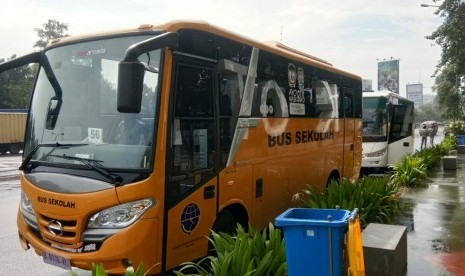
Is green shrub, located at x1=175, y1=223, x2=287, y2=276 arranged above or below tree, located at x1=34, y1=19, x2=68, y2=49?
below

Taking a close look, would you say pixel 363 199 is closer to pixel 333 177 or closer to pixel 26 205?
pixel 333 177

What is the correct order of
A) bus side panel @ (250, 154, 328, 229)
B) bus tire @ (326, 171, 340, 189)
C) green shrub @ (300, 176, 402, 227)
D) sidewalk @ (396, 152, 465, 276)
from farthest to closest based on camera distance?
1. bus tire @ (326, 171, 340, 189)
2. green shrub @ (300, 176, 402, 227)
3. bus side panel @ (250, 154, 328, 229)
4. sidewalk @ (396, 152, 465, 276)

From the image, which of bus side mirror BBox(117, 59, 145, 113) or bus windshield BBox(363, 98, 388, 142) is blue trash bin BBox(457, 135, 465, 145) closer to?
bus windshield BBox(363, 98, 388, 142)

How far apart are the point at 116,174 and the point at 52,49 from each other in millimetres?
1991

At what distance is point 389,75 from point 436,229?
178 feet

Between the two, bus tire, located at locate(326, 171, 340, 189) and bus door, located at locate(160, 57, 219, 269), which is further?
bus tire, located at locate(326, 171, 340, 189)

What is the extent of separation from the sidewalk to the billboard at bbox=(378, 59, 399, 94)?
46805mm

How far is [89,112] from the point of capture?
179 inches

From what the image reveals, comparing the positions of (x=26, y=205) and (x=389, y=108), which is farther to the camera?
(x=389, y=108)

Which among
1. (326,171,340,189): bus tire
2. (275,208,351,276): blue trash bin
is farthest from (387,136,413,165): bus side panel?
(275,208,351,276): blue trash bin

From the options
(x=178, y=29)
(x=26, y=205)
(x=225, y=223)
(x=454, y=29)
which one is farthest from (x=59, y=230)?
(x=454, y=29)

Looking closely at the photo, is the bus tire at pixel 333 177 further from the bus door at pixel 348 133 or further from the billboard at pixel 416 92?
the billboard at pixel 416 92

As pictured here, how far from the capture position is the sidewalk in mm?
5461

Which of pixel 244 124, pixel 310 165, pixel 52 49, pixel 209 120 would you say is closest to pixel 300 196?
pixel 310 165
